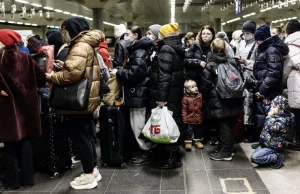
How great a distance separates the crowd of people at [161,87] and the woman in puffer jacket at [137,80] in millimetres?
13

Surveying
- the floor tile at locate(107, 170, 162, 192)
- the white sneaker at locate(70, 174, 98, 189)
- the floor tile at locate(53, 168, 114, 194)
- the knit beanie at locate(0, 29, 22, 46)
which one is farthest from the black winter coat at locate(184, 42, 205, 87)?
the knit beanie at locate(0, 29, 22, 46)

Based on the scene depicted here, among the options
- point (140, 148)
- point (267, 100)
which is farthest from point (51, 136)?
point (267, 100)

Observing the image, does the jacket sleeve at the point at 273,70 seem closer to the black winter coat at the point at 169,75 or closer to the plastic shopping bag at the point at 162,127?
the black winter coat at the point at 169,75

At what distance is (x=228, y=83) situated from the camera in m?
4.49

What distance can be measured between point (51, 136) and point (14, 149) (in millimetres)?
445

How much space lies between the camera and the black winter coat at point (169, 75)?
4180 millimetres

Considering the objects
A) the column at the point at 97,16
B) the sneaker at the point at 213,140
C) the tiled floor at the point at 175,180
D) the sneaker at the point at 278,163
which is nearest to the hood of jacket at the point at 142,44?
the tiled floor at the point at 175,180

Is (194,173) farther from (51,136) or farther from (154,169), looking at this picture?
(51,136)

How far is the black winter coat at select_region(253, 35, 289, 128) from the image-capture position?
4.68 m

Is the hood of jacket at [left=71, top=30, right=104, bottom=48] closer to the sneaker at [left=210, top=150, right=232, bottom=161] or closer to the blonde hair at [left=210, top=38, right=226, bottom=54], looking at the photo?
the blonde hair at [left=210, top=38, right=226, bottom=54]

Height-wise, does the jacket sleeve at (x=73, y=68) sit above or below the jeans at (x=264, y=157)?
above

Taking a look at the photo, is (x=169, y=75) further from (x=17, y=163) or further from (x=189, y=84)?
(x=17, y=163)

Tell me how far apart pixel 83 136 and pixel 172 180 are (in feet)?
3.83

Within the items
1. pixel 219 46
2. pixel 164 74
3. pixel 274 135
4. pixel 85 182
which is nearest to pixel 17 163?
pixel 85 182
